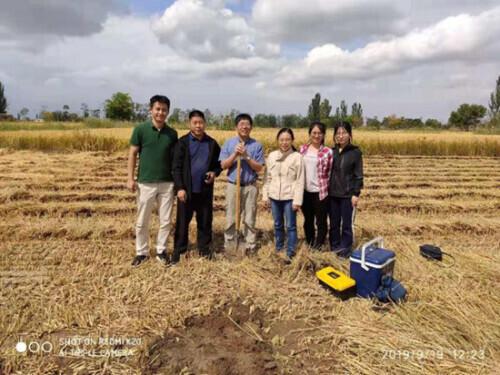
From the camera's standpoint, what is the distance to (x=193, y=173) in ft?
11.0

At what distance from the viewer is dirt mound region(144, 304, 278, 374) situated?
2.04 meters

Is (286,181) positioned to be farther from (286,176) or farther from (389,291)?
(389,291)

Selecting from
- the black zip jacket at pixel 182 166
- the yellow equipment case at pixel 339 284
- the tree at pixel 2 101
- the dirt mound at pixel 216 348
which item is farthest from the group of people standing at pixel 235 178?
the tree at pixel 2 101

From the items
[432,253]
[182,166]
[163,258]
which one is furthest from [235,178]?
[432,253]

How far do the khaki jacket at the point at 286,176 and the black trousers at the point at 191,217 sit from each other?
0.73 m

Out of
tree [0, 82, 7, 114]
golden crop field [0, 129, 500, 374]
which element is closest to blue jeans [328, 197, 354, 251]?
golden crop field [0, 129, 500, 374]

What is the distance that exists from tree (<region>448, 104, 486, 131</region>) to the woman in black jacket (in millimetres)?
49785

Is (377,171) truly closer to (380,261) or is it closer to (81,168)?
(380,261)

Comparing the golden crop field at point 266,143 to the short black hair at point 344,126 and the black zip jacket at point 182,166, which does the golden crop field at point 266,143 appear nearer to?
the short black hair at point 344,126

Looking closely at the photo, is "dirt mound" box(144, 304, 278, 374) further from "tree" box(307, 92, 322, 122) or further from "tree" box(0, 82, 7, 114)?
"tree" box(0, 82, 7, 114)

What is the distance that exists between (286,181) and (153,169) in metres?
1.43

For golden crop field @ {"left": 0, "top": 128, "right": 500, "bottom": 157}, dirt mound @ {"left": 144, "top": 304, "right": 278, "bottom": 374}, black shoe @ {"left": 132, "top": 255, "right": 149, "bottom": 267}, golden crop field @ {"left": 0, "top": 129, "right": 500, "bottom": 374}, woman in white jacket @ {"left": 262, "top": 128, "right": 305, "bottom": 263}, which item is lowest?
dirt mound @ {"left": 144, "top": 304, "right": 278, "bottom": 374}

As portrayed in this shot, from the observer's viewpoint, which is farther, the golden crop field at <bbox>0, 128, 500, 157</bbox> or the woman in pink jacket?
the golden crop field at <bbox>0, 128, 500, 157</bbox>

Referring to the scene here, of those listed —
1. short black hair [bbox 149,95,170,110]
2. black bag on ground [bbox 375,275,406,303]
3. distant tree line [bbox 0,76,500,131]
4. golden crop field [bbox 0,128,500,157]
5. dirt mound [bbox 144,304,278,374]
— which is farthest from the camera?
distant tree line [bbox 0,76,500,131]
